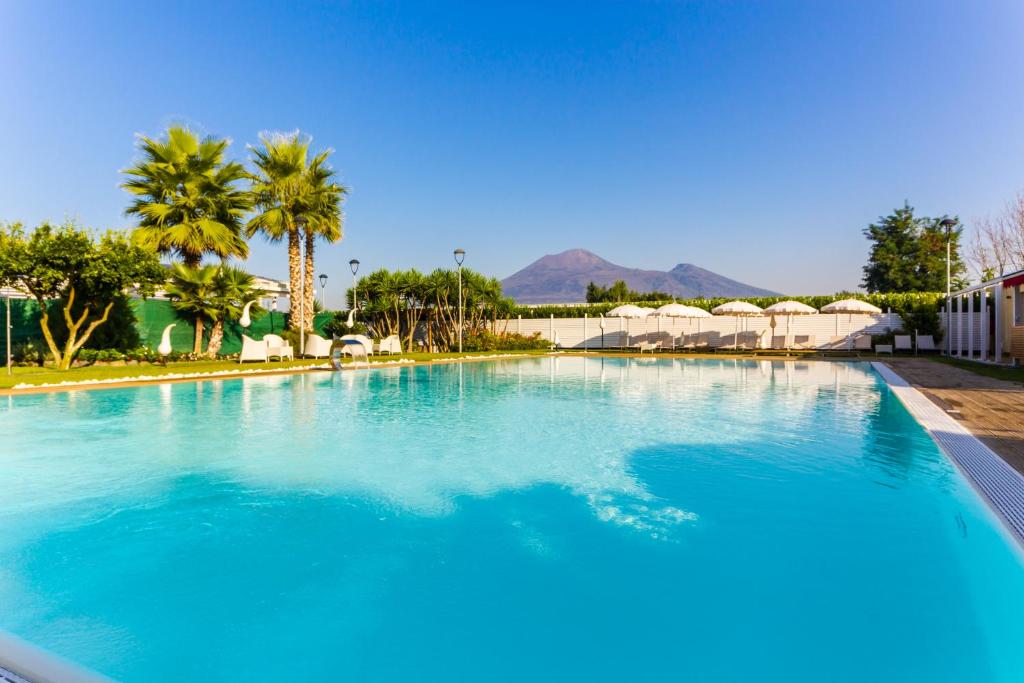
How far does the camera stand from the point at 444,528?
3.79 meters

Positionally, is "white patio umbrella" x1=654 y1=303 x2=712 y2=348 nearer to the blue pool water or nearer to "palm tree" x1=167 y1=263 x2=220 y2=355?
the blue pool water

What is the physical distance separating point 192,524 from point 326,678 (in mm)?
2258

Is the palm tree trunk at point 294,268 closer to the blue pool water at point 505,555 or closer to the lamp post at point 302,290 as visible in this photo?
the lamp post at point 302,290

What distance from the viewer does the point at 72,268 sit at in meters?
13.1

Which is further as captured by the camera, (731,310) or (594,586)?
(731,310)

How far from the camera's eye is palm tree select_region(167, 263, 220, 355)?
678 inches

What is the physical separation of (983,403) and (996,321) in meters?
10.3

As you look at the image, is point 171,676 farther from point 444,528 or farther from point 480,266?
point 480,266

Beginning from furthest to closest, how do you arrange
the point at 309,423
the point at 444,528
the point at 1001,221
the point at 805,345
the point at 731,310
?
the point at 1001,221 → the point at 805,345 → the point at 731,310 → the point at 309,423 → the point at 444,528

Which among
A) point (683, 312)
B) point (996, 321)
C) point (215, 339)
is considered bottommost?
point (215, 339)

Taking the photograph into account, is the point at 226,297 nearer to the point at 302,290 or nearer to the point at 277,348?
the point at 302,290

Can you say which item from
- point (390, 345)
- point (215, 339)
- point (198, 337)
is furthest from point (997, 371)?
Answer: point (198, 337)

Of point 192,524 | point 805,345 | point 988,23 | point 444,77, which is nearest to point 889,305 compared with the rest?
point 805,345

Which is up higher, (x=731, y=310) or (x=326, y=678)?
(x=731, y=310)
